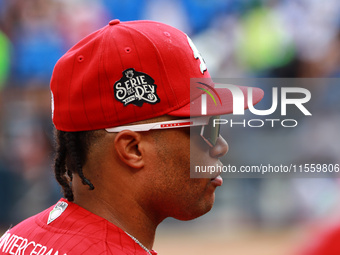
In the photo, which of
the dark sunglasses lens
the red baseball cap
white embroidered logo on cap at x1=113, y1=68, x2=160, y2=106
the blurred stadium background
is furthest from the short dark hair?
the blurred stadium background

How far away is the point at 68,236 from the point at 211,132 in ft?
2.35

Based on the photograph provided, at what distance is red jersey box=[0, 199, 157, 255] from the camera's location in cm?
195

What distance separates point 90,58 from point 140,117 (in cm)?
30

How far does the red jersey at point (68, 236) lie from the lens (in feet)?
6.40

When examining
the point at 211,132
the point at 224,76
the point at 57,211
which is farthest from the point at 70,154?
the point at 224,76

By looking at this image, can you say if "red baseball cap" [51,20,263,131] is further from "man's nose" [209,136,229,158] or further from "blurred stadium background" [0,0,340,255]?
"blurred stadium background" [0,0,340,255]

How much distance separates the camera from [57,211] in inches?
86.4

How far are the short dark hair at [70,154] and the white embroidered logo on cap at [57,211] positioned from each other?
4 centimetres

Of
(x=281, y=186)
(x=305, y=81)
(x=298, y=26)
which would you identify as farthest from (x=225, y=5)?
(x=281, y=186)

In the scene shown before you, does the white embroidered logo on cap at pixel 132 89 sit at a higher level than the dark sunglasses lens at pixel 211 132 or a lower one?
higher

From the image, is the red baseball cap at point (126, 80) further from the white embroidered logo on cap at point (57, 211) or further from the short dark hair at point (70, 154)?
the white embroidered logo on cap at point (57, 211)

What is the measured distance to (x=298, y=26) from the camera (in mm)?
9273

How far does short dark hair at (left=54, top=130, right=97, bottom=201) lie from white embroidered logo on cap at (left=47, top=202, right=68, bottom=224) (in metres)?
0.04

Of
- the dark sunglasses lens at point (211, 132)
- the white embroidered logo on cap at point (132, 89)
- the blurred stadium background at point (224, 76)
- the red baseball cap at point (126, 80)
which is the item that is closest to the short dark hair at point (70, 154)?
the red baseball cap at point (126, 80)
